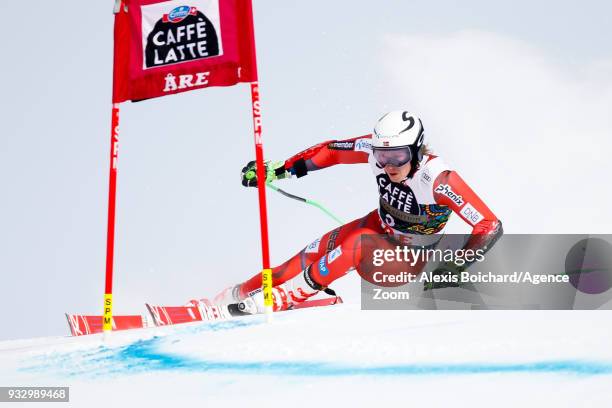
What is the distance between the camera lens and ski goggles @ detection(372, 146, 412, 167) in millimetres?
6812

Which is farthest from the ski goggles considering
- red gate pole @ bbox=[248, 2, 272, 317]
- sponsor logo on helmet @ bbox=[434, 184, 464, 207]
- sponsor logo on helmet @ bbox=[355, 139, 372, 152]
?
red gate pole @ bbox=[248, 2, 272, 317]

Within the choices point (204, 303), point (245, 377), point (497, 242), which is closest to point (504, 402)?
point (245, 377)

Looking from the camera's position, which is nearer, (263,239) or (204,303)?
(263,239)

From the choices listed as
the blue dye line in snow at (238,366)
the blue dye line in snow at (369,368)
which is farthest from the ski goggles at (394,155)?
the blue dye line in snow at (369,368)

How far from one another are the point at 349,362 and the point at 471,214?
2505 mm

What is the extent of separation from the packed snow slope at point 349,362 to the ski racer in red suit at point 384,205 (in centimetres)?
106

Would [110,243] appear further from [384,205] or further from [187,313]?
[384,205]

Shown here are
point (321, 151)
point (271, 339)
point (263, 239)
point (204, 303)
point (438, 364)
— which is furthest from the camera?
point (204, 303)

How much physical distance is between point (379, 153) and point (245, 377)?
9.97 ft

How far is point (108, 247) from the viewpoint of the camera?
6.23 meters

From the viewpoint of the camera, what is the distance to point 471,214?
6.61m

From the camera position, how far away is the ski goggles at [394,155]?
6.81 meters

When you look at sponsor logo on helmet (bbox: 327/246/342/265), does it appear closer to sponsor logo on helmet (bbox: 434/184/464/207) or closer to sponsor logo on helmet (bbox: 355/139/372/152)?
sponsor logo on helmet (bbox: 355/139/372/152)

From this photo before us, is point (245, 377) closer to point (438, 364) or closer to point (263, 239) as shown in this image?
point (438, 364)
